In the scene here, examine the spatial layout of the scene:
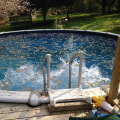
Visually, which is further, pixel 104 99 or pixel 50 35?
pixel 50 35

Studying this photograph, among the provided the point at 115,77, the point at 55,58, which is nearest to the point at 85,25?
the point at 55,58

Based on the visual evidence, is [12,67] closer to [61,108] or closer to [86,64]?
[86,64]

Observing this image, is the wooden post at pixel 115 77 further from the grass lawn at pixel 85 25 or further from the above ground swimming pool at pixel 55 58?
the grass lawn at pixel 85 25

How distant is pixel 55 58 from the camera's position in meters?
6.96

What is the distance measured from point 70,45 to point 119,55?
21.8ft

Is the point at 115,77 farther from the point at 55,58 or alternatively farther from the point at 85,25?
the point at 85,25

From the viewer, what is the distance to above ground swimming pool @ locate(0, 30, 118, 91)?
4812mm

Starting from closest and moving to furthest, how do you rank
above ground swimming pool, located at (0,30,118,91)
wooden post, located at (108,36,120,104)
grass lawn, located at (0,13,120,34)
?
wooden post, located at (108,36,120,104) → above ground swimming pool, located at (0,30,118,91) → grass lawn, located at (0,13,120,34)

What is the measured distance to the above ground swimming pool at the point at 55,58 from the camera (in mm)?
4812

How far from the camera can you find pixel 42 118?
8.32 ft

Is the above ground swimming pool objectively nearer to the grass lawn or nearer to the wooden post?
the wooden post

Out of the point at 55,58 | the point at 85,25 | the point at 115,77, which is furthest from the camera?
the point at 85,25

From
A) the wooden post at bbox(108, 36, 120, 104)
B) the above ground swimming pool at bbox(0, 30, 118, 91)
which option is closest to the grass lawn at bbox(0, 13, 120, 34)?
the above ground swimming pool at bbox(0, 30, 118, 91)

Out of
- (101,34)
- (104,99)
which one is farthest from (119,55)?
(101,34)
